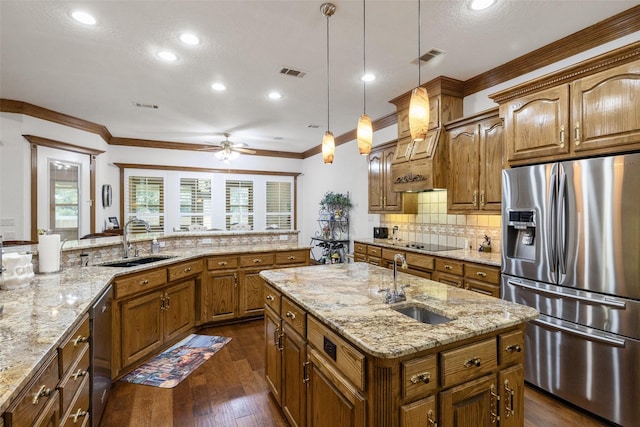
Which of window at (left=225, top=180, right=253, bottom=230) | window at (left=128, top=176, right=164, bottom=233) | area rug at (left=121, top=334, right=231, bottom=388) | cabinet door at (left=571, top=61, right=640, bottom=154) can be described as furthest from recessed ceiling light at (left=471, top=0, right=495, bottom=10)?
window at (left=128, top=176, right=164, bottom=233)

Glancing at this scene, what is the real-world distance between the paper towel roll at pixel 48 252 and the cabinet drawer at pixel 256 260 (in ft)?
5.93

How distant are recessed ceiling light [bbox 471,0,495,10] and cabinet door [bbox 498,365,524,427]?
2314 mm

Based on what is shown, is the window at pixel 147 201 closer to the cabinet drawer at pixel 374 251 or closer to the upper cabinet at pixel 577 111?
the cabinet drawer at pixel 374 251

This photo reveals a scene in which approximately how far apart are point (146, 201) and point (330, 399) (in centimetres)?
644

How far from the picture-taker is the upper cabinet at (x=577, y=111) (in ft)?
6.79

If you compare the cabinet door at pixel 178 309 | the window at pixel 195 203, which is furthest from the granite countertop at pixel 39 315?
the window at pixel 195 203

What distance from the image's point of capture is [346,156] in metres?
6.21

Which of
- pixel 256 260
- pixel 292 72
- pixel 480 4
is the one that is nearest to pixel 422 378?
pixel 480 4

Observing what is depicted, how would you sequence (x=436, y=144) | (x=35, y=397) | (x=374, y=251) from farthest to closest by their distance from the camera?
1. (x=374, y=251)
2. (x=436, y=144)
3. (x=35, y=397)

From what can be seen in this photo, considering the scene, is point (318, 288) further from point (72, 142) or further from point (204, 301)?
point (72, 142)

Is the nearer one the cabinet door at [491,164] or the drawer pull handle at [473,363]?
the drawer pull handle at [473,363]

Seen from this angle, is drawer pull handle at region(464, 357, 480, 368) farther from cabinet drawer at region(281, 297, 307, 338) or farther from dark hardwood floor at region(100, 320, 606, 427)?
dark hardwood floor at region(100, 320, 606, 427)

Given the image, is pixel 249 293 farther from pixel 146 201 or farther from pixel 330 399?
pixel 146 201

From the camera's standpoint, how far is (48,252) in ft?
7.99
